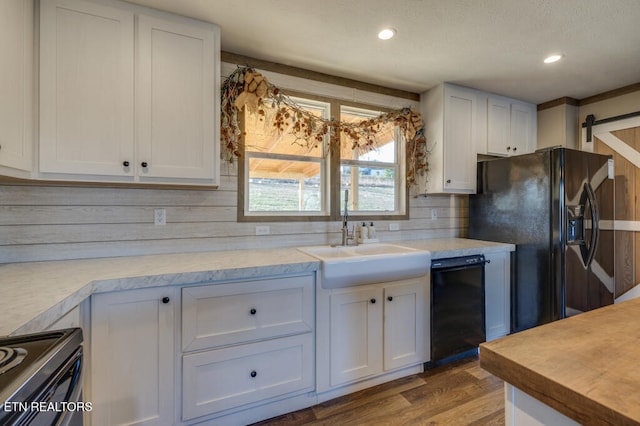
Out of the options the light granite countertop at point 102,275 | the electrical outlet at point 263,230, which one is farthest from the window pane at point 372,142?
the light granite countertop at point 102,275

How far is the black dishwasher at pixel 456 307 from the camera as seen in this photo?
86.0 inches

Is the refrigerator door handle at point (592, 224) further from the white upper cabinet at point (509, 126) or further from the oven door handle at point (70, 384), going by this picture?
the oven door handle at point (70, 384)

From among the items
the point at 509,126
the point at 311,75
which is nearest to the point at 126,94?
the point at 311,75

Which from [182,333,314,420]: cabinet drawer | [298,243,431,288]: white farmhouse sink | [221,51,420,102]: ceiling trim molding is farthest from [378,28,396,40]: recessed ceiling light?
[182,333,314,420]: cabinet drawer

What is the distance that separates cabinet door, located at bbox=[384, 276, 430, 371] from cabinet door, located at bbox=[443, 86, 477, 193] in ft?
3.82

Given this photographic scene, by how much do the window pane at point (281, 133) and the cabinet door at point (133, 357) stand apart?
134 centimetres

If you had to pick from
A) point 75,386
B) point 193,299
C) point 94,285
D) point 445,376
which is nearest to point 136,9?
point 94,285

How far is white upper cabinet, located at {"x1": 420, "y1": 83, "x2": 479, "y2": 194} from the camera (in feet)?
8.88

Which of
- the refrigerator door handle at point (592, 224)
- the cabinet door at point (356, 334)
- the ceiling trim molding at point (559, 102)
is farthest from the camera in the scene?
the ceiling trim molding at point (559, 102)

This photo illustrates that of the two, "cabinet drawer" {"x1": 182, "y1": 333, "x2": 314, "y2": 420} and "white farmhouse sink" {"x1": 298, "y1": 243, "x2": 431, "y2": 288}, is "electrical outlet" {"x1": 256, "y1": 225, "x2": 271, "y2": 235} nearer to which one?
"white farmhouse sink" {"x1": 298, "y1": 243, "x2": 431, "y2": 288}

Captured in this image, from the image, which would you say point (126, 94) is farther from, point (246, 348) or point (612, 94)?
point (612, 94)

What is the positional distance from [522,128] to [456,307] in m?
2.24

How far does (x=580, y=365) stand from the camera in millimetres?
592

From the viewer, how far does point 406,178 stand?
112 inches
